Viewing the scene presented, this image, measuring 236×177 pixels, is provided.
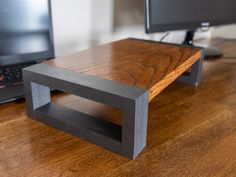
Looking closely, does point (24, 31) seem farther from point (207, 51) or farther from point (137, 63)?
point (207, 51)

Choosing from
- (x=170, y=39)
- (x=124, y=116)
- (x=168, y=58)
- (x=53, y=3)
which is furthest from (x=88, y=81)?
(x=170, y=39)

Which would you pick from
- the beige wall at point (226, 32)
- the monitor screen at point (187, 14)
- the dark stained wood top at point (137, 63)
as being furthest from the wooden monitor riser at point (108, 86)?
the beige wall at point (226, 32)

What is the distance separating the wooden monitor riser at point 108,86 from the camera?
516mm

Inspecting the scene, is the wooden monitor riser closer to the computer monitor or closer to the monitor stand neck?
the computer monitor

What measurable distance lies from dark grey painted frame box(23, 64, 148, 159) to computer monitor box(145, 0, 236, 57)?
51 cm

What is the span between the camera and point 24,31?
814 millimetres

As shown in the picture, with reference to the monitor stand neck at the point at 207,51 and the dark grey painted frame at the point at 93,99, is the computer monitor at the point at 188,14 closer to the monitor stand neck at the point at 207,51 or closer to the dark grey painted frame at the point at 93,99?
the monitor stand neck at the point at 207,51

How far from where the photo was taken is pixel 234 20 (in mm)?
1265

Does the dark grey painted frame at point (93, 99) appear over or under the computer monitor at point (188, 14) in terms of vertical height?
under

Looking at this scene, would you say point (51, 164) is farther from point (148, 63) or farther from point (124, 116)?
point (148, 63)

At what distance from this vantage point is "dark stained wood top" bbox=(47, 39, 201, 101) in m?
0.60

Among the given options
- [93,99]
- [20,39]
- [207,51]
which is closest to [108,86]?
[93,99]

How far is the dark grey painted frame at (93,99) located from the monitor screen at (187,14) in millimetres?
506

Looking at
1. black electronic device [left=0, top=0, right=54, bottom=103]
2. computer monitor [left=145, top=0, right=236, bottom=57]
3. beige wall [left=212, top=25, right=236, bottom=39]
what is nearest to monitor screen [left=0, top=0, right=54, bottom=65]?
black electronic device [left=0, top=0, right=54, bottom=103]
